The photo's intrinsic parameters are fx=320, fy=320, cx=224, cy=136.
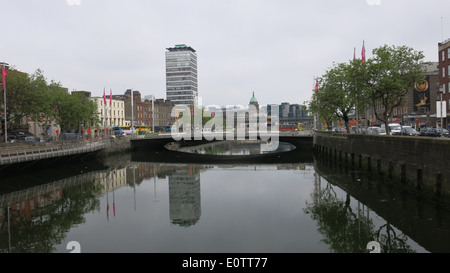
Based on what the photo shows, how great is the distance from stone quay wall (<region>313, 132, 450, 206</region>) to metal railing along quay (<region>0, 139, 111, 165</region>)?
38.5 metres

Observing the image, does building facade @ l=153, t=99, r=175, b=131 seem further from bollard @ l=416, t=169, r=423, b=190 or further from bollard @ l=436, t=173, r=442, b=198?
bollard @ l=436, t=173, r=442, b=198

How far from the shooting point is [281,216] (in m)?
21.0

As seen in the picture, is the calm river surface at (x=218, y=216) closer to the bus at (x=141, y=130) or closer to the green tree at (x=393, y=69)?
the green tree at (x=393, y=69)

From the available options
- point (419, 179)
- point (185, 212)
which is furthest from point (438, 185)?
point (185, 212)

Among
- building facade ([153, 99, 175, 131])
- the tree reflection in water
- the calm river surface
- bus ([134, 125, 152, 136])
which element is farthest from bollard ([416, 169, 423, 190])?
building facade ([153, 99, 175, 131])

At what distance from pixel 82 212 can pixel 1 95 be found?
3223 centimetres

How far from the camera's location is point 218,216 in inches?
834

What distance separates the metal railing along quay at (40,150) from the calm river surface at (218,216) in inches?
94.6

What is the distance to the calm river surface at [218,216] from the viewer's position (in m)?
16.2

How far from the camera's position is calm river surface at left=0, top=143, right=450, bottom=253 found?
1616 cm

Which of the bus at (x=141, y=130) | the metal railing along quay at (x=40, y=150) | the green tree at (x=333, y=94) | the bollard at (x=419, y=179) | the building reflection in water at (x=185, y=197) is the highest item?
the green tree at (x=333, y=94)

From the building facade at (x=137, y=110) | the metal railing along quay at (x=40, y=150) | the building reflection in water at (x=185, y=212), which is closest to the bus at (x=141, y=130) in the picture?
the building facade at (x=137, y=110)
